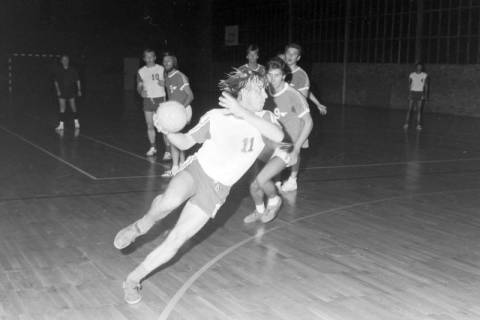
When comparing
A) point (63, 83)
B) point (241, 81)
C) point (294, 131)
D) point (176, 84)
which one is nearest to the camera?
point (241, 81)

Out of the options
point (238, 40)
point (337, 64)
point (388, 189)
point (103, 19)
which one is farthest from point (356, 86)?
point (388, 189)

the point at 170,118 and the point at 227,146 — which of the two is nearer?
the point at 170,118

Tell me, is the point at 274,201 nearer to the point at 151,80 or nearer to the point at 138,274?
the point at 138,274

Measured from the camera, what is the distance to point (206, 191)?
4.46 metres

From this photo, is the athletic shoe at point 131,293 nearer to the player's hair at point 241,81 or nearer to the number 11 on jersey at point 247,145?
the number 11 on jersey at point 247,145

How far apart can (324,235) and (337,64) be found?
2341 centimetres

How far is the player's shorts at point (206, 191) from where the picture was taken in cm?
443

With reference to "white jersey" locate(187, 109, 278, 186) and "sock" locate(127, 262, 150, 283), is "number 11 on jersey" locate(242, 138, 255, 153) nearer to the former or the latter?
"white jersey" locate(187, 109, 278, 186)

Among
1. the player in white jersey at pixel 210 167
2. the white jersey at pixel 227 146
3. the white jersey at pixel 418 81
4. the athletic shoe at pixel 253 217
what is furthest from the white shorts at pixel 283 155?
the white jersey at pixel 418 81

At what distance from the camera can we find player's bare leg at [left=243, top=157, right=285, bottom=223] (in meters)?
6.82

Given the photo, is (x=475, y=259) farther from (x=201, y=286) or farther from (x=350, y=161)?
(x=350, y=161)

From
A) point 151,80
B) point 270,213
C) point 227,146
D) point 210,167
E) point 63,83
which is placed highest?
point 151,80

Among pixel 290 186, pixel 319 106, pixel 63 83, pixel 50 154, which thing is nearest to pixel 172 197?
pixel 290 186

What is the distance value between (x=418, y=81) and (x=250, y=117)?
14980 mm
